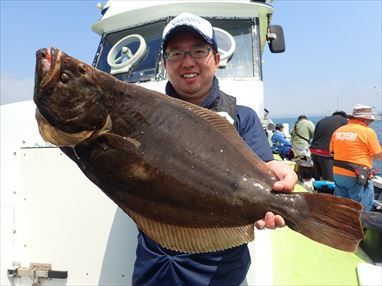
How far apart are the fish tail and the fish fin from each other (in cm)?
31

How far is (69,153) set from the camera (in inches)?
79.6

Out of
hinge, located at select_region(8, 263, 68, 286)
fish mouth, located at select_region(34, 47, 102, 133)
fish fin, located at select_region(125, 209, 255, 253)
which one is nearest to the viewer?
fish mouth, located at select_region(34, 47, 102, 133)

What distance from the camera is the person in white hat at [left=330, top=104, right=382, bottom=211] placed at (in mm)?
7477

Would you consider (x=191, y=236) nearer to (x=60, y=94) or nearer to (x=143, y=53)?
(x=60, y=94)

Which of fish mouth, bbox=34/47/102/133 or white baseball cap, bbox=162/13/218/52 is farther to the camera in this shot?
white baseball cap, bbox=162/13/218/52

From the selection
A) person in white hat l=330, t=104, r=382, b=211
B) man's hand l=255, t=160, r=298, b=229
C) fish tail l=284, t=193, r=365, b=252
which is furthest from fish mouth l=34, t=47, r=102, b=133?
person in white hat l=330, t=104, r=382, b=211

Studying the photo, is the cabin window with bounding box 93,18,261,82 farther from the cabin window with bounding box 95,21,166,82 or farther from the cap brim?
the cap brim

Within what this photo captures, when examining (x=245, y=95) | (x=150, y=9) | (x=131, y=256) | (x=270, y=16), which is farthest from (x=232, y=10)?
(x=131, y=256)

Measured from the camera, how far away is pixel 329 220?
75.7 inches

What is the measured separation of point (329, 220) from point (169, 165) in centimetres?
91

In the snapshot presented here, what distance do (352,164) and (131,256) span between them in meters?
5.60

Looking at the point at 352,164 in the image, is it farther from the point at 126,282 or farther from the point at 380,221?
the point at 126,282

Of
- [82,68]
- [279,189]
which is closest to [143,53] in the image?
[82,68]

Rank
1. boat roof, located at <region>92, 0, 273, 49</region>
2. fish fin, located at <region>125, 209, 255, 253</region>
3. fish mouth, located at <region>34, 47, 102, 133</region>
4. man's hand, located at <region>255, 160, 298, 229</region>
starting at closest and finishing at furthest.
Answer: fish mouth, located at <region>34, 47, 102, 133</region> < man's hand, located at <region>255, 160, 298, 229</region> < fish fin, located at <region>125, 209, 255, 253</region> < boat roof, located at <region>92, 0, 273, 49</region>
